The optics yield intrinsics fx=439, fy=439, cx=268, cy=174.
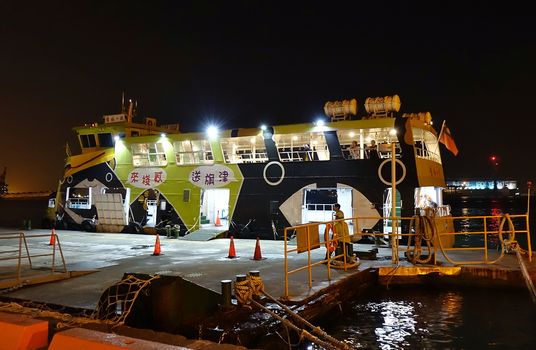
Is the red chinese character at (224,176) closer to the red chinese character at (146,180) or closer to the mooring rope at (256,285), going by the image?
the red chinese character at (146,180)

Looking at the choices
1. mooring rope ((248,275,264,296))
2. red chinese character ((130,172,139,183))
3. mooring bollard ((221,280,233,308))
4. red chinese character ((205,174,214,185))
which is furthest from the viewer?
red chinese character ((130,172,139,183))

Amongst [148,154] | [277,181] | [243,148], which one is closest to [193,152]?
[243,148]

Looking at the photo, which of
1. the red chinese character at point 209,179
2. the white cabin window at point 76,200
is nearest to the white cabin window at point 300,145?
the red chinese character at point 209,179

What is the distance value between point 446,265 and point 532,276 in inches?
78.4

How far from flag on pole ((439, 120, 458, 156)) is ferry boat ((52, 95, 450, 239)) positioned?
1.68 feet

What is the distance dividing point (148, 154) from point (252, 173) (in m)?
5.86

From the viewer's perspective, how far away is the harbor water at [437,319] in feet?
26.5

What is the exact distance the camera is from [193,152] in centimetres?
2020

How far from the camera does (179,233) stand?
19875 millimetres

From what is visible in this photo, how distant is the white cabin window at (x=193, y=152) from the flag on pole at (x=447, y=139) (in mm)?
9819

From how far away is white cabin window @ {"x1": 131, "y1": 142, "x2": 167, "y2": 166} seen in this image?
21.2m

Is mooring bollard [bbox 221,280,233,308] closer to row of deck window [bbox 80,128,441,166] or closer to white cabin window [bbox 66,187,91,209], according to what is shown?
row of deck window [bbox 80,128,441,166]

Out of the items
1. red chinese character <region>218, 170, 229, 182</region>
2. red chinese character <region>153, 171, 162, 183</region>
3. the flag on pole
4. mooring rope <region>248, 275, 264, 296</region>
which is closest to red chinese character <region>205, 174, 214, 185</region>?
red chinese character <region>218, 170, 229, 182</region>

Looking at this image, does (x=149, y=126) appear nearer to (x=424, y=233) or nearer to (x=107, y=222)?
(x=107, y=222)
